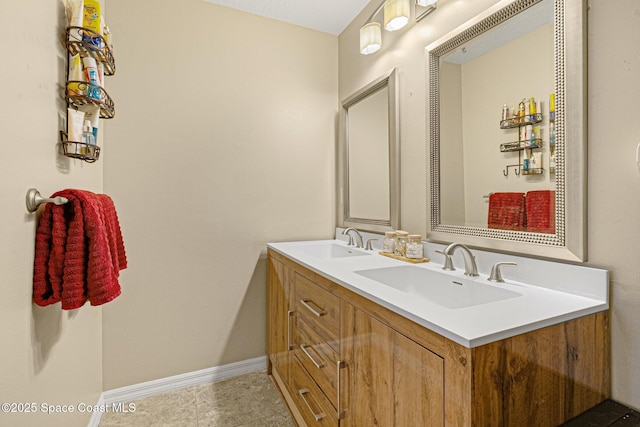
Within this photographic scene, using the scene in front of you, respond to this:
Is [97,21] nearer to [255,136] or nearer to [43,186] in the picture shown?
[43,186]

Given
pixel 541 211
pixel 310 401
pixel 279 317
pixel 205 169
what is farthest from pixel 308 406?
pixel 205 169

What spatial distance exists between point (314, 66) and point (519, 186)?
5.76ft

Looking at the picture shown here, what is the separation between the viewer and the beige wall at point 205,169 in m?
1.87

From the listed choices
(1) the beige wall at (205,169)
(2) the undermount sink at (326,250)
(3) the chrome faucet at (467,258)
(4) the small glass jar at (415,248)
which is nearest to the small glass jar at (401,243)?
(4) the small glass jar at (415,248)

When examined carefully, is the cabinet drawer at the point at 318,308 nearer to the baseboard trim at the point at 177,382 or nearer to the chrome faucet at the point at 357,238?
the chrome faucet at the point at 357,238

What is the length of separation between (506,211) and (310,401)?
1174mm

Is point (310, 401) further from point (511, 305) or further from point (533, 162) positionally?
point (533, 162)

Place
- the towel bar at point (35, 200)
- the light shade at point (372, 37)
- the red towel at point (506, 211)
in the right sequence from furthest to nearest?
1. the light shade at point (372, 37)
2. the red towel at point (506, 211)
3. the towel bar at point (35, 200)

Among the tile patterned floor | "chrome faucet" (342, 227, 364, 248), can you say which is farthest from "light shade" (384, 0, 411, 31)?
the tile patterned floor

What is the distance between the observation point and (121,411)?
5.89ft

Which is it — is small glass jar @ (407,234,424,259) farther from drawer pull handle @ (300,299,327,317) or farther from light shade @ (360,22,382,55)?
light shade @ (360,22,382,55)

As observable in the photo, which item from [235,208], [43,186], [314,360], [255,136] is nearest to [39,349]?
[43,186]

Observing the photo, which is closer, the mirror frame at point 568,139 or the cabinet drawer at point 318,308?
the mirror frame at point 568,139

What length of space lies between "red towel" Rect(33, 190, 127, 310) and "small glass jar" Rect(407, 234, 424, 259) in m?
1.23
